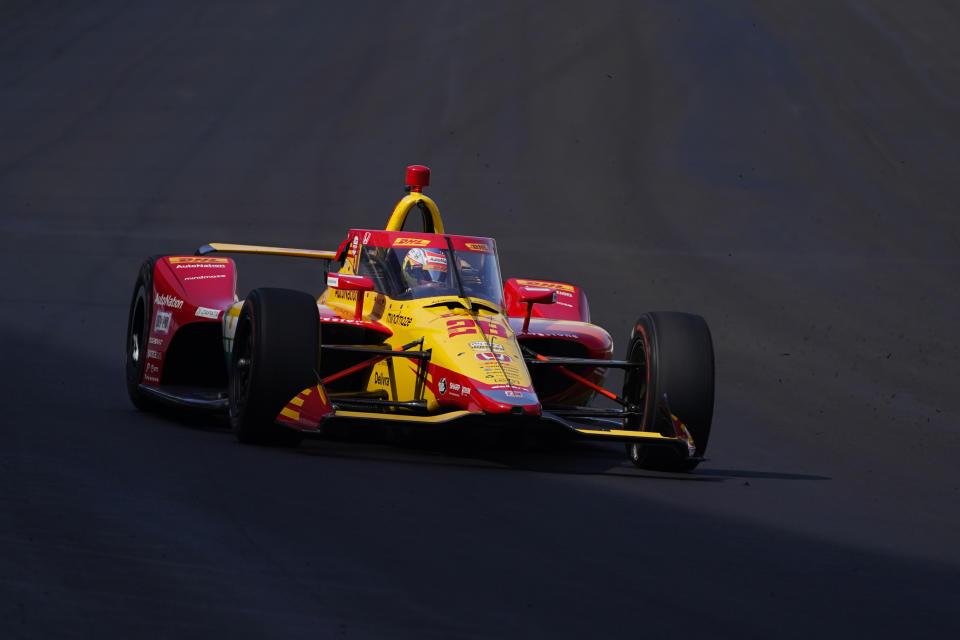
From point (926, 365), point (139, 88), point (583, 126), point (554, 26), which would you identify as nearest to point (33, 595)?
point (926, 365)

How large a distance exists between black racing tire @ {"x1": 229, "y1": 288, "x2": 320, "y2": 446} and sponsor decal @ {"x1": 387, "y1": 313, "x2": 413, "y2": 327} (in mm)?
780

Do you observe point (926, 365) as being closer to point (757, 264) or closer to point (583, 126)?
point (757, 264)

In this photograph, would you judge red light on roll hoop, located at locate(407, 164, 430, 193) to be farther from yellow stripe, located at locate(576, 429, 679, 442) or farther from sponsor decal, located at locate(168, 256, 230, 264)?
yellow stripe, located at locate(576, 429, 679, 442)

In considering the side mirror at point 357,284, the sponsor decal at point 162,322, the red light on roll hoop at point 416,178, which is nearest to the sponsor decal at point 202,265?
the sponsor decal at point 162,322

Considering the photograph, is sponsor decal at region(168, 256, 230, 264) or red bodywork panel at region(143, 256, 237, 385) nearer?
red bodywork panel at region(143, 256, 237, 385)

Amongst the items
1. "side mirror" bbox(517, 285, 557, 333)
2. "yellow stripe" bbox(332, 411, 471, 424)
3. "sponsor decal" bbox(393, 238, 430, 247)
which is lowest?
"yellow stripe" bbox(332, 411, 471, 424)

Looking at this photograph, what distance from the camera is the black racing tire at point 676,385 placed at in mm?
9977

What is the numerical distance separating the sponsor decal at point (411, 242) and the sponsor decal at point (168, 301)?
2.05 meters

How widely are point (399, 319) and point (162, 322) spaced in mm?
2432

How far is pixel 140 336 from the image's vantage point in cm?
1245

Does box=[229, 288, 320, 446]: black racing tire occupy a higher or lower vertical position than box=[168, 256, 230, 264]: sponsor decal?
lower

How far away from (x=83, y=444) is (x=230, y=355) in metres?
1.70

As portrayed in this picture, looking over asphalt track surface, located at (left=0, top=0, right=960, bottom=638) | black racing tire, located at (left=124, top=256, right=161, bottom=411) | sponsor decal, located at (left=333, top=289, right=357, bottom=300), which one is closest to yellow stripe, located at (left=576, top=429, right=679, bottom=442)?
asphalt track surface, located at (left=0, top=0, right=960, bottom=638)

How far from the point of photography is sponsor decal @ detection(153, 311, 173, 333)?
38.9 feet
